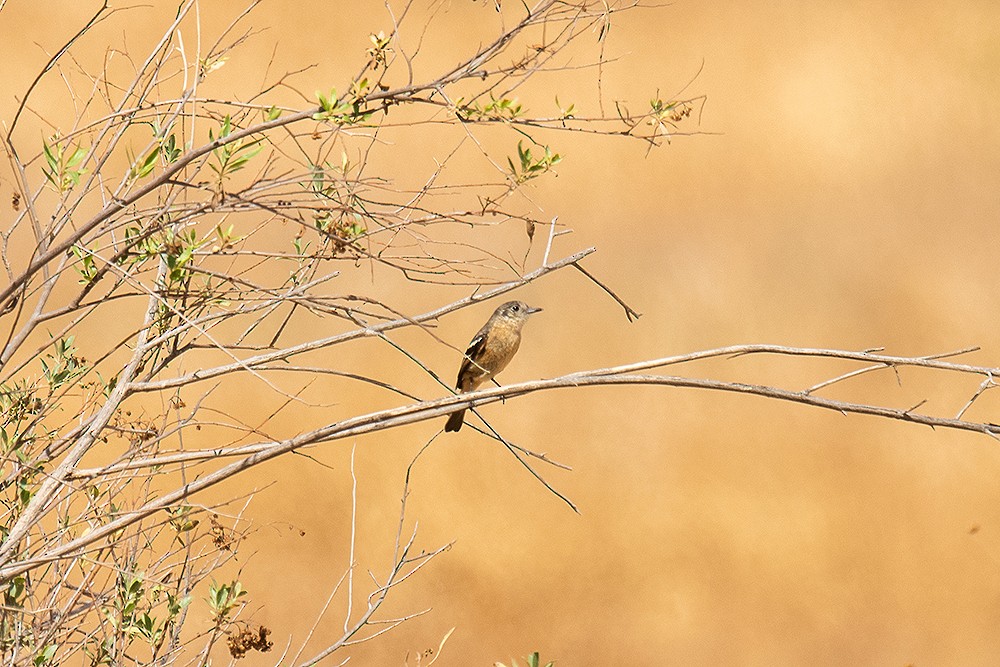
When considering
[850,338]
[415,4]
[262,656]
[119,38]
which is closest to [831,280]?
[850,338]

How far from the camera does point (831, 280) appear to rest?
550 cm

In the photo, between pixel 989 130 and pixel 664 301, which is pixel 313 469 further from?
pixel 989 130

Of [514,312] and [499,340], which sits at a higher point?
[514,312]

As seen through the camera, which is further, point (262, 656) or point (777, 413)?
point (777, 413)

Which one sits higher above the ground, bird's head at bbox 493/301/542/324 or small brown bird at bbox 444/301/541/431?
bird's head at bbox 493/301/542/324

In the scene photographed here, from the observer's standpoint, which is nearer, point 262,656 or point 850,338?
point 262,656

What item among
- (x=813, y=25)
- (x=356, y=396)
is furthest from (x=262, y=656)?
(x=813, y=25)

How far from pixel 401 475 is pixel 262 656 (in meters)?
0.98

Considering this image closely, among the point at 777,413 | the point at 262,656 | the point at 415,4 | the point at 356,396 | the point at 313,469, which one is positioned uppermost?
the point at 415,4

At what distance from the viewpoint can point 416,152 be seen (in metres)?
5.41

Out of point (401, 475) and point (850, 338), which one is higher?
point (850, 338)

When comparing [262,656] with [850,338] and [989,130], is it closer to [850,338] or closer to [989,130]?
[850,338]

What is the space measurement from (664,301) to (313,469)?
174 cm

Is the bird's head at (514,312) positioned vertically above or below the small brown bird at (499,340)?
above
